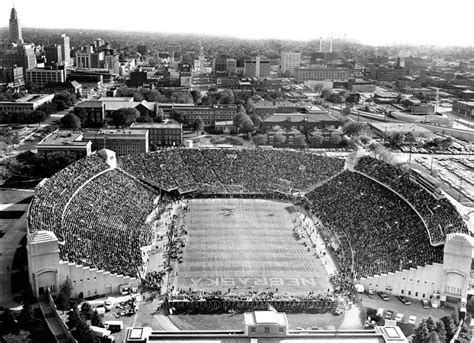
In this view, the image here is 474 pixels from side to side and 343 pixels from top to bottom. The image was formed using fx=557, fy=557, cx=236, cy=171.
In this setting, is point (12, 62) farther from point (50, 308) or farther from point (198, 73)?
point (50, 308)

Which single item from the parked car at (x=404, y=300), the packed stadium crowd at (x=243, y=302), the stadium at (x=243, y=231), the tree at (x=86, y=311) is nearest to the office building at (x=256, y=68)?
the stadium at (x=243, y=231)

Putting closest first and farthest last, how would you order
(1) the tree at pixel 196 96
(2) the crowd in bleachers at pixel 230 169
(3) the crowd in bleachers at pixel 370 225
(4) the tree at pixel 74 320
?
(4) the tree at pixel 74 320 < (3) the crowd in bleachers at pixel 370 225 < (2) the crowd in bleachers at pixel 230 169 < (1) the tree at pixel 196 96

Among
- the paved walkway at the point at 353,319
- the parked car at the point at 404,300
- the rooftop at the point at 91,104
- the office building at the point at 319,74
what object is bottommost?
the paved walkway at the point at 353,319

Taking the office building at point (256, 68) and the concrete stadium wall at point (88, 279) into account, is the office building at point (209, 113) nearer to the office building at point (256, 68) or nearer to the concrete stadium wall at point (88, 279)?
the concrete stadium wall at point (88, 279)

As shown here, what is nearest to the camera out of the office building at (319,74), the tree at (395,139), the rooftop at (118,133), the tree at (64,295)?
the tree at (64,295)

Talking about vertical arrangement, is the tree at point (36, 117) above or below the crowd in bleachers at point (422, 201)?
below

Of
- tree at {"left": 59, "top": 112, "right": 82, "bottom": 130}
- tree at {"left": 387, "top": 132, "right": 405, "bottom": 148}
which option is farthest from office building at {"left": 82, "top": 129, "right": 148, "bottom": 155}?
tree at {"left": 387, "top": 132, "right": 405, "bottom": 148}

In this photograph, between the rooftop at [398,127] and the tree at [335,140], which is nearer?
the tree at [335,140]
